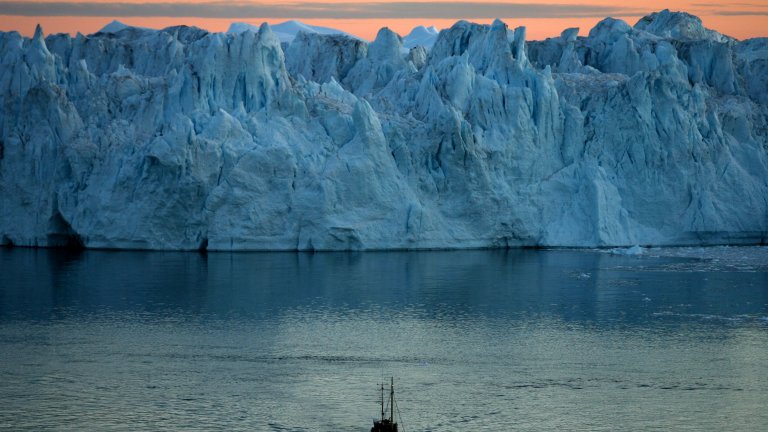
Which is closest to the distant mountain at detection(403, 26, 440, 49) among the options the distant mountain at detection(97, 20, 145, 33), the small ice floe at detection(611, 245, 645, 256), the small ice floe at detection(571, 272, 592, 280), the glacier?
the distant mountain at detection(97, 20, 145, 33)

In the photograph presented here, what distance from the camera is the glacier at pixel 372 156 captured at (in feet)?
139

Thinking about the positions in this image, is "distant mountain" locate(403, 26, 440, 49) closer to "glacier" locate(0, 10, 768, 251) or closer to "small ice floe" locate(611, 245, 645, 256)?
"glacier" locate(0, 10, 768, 251)

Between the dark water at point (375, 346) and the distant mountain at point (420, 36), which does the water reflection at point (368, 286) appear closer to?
the dark water at point (375, 346)

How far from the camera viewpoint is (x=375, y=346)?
2552cm

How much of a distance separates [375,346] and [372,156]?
18.5 meters

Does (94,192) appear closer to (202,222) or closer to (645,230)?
(202,222)

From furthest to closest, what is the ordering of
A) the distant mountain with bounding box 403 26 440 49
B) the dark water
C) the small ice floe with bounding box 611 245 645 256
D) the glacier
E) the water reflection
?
the distant mountain with bounding box 403 26 440 49 < the small ice floe with bounding box 611 245 645 256 < the glacier < the water reflection < the dark water

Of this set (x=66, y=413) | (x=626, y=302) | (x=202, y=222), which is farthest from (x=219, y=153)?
(x=66, y=413)

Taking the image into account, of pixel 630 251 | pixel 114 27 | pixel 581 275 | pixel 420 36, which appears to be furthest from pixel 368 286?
pixel 420 36

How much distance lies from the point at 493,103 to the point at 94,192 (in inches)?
630

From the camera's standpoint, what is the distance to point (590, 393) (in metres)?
21.4

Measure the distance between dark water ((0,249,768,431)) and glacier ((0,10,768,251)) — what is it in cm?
346

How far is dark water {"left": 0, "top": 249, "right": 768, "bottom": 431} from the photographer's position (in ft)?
65.6

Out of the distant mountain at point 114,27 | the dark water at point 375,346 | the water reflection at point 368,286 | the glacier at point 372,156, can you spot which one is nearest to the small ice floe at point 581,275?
the water reflection at point 368,286
